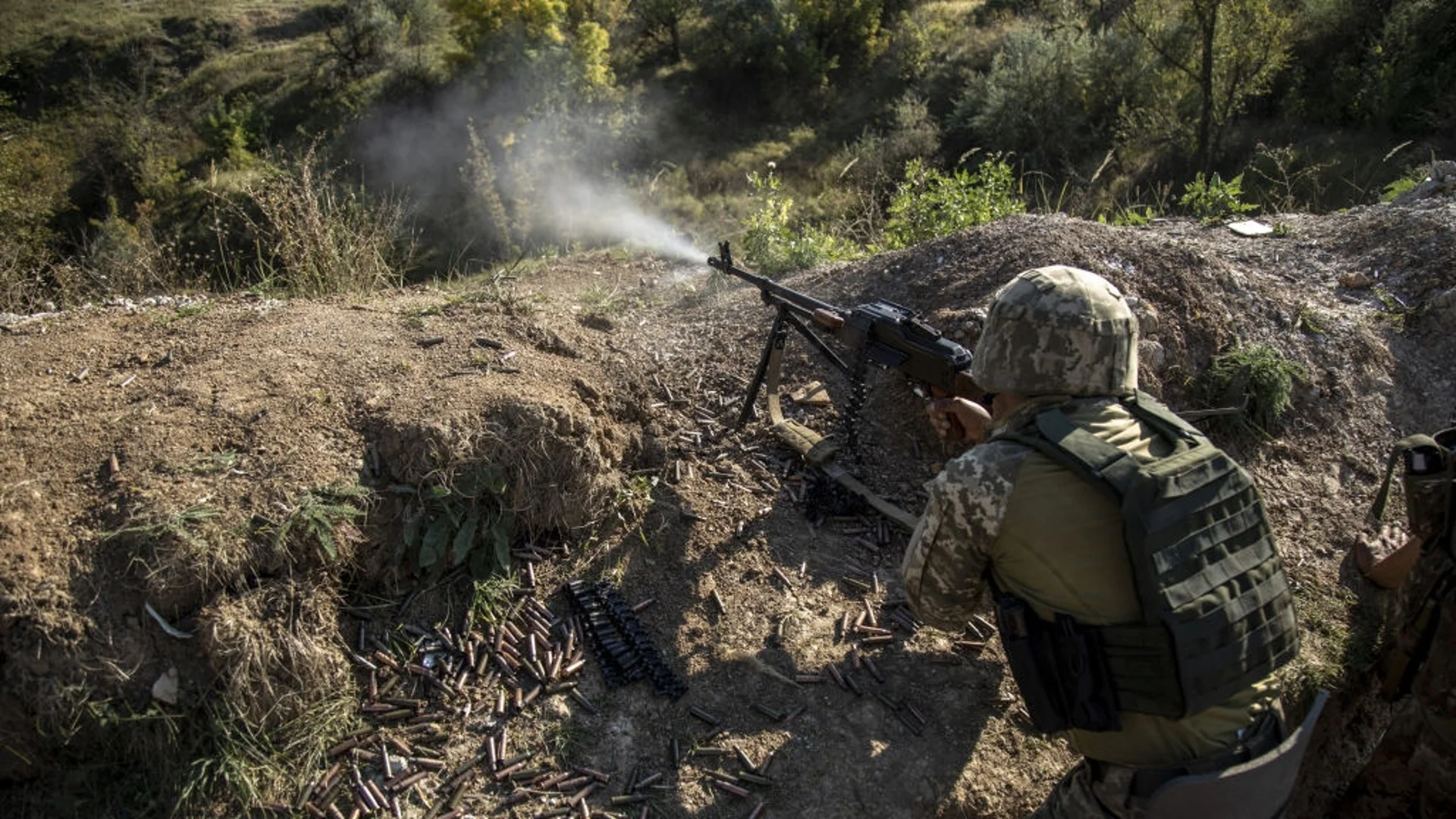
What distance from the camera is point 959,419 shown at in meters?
4.22

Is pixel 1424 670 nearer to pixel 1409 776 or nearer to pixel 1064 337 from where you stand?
pixel 1409 776

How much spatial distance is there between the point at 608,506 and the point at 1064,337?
3009mm

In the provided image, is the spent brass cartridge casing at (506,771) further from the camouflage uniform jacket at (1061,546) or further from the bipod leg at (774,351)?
the bipod leg at (774,351)

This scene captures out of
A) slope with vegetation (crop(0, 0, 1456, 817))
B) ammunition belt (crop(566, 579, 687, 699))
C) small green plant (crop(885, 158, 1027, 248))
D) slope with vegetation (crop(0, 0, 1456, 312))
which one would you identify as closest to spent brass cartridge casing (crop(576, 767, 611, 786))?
slope with vegetation (crop(0, 0, 1456, 817))

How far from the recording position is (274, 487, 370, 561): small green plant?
4316 millimetres

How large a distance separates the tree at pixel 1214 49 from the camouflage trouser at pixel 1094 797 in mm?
17618

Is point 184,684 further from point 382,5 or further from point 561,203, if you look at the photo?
point 382,5

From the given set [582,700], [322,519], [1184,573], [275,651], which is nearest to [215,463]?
[322,519]

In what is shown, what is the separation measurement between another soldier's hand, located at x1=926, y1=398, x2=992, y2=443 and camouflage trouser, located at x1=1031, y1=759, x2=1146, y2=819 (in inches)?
59.3

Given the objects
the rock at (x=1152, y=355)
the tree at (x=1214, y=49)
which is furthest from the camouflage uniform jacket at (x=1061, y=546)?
the tree at (x=1214, y=49)

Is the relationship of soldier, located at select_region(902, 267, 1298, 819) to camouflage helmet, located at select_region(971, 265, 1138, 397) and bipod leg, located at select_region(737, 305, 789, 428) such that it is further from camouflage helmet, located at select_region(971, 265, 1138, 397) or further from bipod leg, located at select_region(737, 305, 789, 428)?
bipod leg, located at select_region(737, 305, 789, 428)

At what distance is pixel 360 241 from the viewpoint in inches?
324

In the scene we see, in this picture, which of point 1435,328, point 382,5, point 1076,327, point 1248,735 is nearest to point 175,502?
point 1076,327

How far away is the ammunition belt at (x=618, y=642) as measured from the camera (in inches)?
177
